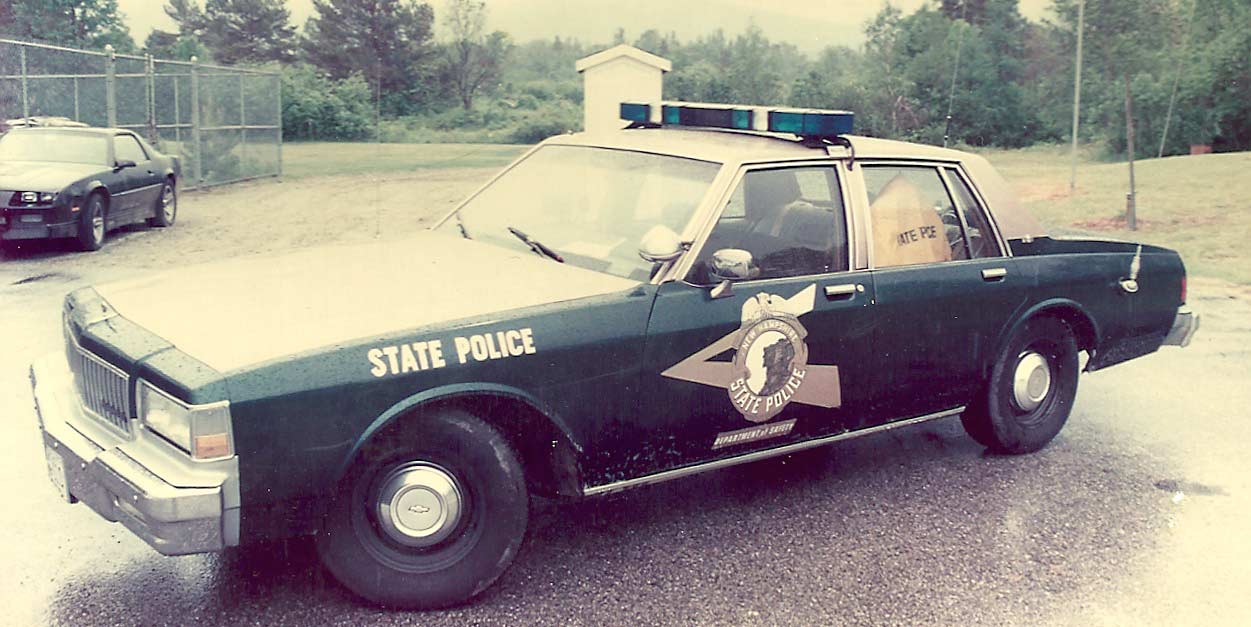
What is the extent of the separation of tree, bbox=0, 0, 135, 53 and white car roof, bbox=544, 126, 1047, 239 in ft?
44.5

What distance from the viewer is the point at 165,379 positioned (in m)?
3.38

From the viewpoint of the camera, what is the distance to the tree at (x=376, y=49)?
20188mm

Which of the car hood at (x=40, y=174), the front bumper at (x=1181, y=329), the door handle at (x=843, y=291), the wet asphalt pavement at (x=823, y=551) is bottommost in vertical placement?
the wet asphalt pavement at (x=823, y=551)

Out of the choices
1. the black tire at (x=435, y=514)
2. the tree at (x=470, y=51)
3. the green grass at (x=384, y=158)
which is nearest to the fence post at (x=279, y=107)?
the green grass at (x=384, y=158)

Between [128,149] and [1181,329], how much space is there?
11.4 metres

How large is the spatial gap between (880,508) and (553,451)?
1.61 m

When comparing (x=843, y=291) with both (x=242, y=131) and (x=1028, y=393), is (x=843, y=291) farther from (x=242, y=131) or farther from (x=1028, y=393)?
(x=242, y=131)

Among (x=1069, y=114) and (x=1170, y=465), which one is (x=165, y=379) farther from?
(x=1069, y=114)

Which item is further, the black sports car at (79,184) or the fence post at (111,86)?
the fence post at (111,86)

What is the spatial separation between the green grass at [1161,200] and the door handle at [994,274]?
7392 mm

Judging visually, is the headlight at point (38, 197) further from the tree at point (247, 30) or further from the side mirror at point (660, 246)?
the tree at point (247, 30)

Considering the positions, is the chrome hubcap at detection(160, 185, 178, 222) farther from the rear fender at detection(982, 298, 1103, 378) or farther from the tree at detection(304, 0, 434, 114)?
the rear fender at detection(982, 298, 1103, 378)

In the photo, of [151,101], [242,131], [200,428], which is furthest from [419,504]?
[242,131]

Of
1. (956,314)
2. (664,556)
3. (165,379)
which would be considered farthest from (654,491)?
(165,379)
